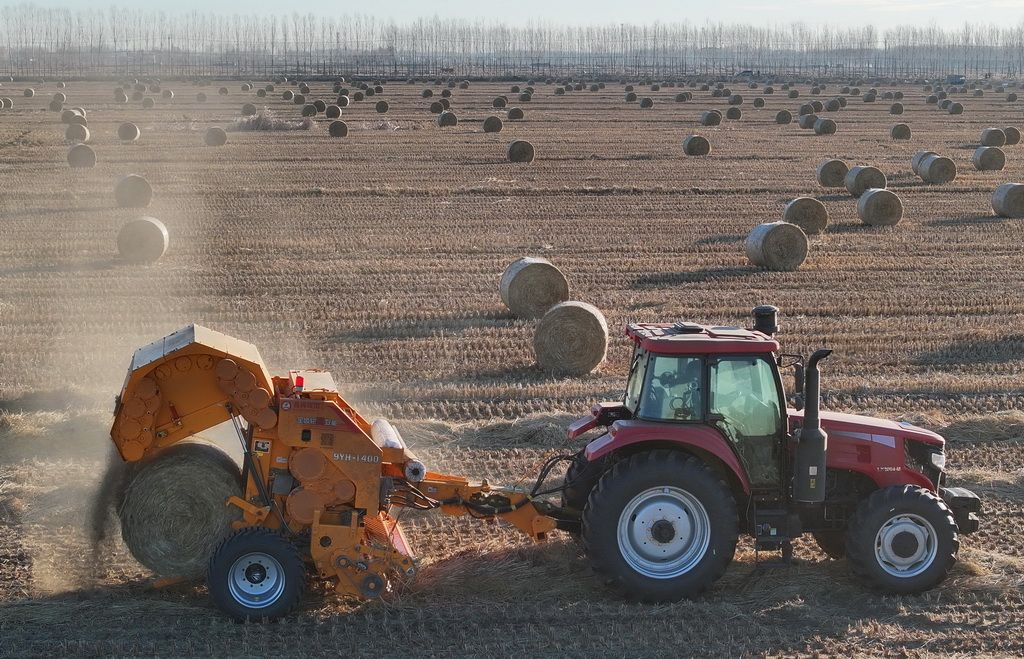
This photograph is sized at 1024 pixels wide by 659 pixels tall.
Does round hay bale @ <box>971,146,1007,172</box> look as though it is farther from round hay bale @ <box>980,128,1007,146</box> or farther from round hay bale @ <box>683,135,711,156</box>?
round hay bale @ <box>980,128,1007,146</box>

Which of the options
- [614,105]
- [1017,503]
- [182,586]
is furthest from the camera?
[614,105]

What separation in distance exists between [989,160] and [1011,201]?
27.3 ft

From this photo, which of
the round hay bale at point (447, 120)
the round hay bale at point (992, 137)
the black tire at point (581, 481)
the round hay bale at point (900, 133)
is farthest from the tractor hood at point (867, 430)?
the round hay bale at point (447, 120)

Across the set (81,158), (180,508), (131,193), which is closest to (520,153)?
(81,158)

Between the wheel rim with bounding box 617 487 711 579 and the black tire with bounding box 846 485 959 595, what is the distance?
940 mm

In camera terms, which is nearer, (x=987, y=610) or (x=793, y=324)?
(x=987, y=610)

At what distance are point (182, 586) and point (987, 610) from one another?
4805 mm

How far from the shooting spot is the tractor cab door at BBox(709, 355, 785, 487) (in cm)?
711

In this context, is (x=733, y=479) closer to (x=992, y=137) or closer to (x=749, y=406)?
(x=749, y=406)

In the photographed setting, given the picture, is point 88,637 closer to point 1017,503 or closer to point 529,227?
point 1017,503

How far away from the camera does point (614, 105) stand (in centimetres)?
5878

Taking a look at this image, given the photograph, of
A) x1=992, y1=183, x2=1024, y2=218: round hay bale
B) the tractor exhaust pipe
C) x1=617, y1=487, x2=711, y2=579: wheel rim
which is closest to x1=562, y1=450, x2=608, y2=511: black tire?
x1=617, y1=487, x2=711, y2=579: wheel rim

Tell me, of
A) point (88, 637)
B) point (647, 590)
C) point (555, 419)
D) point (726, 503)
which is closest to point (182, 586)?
point (88, 637)

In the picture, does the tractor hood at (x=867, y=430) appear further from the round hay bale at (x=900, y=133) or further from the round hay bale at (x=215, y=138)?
the round hay bale at (x=900, y=133)
